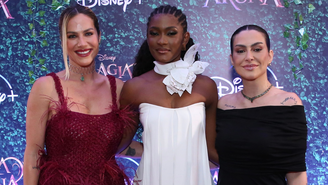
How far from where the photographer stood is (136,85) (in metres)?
1.84

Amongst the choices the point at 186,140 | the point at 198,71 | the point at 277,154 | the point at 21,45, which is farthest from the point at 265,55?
the point at 21,45

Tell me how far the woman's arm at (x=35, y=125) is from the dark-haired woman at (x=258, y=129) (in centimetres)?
103

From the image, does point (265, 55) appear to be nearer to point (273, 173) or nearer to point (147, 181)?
point (273, 173)

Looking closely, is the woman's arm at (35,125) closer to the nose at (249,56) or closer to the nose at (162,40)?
the nose at (162,40)

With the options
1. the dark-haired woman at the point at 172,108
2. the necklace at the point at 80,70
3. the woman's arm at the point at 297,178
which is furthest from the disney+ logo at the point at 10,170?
the woman's arm at the point at 297,178

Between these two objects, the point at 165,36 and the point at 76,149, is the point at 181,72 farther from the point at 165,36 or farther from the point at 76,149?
the point at 76,149

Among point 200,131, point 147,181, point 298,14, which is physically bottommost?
point 147,181

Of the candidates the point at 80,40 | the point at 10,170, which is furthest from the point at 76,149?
the point at 10,170

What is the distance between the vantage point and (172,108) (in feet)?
5.75

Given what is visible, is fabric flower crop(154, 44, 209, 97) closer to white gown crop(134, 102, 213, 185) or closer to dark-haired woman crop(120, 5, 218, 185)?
dark-haired woman crop(120, 5, 218, 185)

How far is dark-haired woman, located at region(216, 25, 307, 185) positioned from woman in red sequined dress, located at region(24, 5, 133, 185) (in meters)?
0.63

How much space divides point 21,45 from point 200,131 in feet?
6.43

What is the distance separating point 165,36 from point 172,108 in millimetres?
430

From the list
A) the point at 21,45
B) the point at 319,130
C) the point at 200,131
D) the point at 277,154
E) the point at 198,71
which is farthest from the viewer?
the point at 21,45
